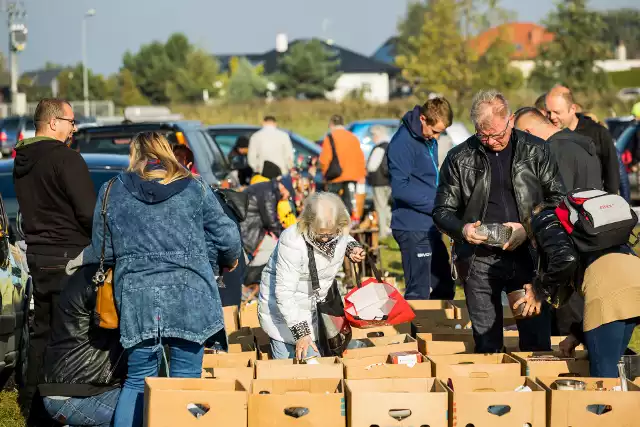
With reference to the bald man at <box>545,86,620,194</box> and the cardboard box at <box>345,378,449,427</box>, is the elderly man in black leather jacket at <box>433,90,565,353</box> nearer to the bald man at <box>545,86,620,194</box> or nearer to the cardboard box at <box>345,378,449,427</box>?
the cardboard box at <box>345,378,449,427</box>

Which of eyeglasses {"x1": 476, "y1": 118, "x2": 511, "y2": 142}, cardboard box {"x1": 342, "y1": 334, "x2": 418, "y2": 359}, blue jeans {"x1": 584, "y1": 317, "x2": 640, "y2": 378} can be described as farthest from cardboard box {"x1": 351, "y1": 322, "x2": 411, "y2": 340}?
blue jeans {"x1": 584, "y1": 317, "x2": 640, "y2": 378}

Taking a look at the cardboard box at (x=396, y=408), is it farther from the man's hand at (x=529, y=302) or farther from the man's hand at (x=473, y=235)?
the man's hand at (x=473, y=235)

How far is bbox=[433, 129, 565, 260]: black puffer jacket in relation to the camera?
21.4ft

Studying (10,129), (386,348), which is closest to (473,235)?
(386,348)

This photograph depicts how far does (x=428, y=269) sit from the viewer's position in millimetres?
9219

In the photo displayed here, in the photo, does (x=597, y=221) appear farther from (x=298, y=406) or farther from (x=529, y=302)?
(x=298, y=406)

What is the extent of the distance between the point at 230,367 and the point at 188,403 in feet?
4.00

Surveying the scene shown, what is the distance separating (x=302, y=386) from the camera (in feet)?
19.7

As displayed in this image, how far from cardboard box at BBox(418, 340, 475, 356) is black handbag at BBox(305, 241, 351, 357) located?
0.48 metres

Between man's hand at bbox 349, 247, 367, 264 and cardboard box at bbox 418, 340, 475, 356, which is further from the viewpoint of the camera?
cardboard box at bbox 418, 340, 475, 356

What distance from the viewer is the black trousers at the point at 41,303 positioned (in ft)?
22.6

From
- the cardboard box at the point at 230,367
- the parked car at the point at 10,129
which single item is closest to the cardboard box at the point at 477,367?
the cardboard box at the point at 230,367

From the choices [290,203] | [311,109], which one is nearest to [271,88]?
[311,109]

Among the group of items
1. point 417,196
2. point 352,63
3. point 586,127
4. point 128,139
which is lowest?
point 417,196
